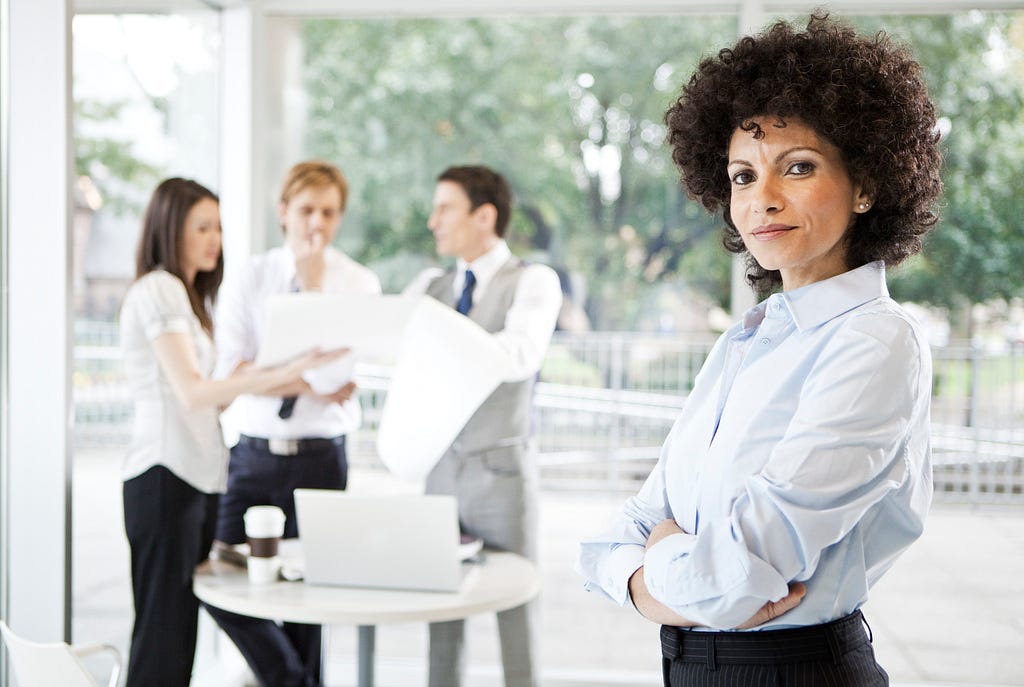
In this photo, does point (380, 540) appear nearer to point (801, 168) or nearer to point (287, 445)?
point (287, 445)

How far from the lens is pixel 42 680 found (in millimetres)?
1761

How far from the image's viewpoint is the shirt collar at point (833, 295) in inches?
50.8

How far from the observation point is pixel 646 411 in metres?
3.82

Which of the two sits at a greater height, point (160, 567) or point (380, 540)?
point (380, 540)

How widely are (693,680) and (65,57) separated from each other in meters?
2.06

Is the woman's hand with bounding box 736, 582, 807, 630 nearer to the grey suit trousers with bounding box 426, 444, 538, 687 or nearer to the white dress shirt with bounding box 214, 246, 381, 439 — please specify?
the grey suit trousers with bounding box 426, 444, 538, 687

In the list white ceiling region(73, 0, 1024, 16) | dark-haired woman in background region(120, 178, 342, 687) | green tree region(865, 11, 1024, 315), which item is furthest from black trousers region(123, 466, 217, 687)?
green tree region(865, 11, 1024, 315)

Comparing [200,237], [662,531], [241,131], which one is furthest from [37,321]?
[662,531]

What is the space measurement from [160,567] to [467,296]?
1182 mm

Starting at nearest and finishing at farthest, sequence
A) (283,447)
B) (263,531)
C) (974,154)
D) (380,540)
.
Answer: (380,540) < (263,531) < (283,447) < (974,154)

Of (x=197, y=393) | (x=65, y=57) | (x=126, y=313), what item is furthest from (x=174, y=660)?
(x=65, y=57)

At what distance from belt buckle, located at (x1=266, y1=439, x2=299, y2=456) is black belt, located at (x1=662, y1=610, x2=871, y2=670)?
2.04 meters

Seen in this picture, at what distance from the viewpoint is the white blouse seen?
262cm

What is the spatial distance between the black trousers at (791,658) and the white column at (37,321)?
182cm
